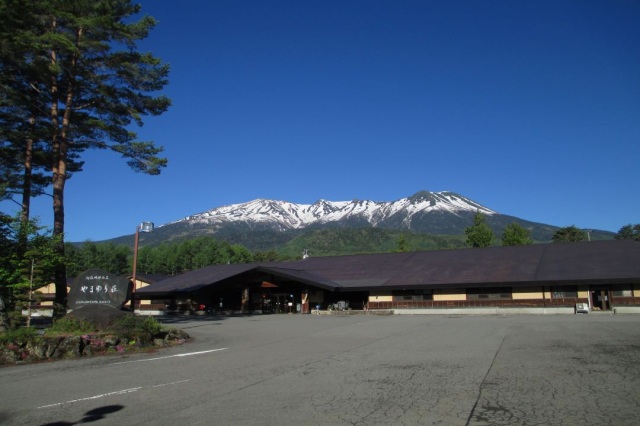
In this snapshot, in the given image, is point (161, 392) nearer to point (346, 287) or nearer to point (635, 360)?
point (635, 360)

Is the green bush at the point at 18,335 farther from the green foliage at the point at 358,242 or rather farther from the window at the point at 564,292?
the green foliage at the point at 358,242

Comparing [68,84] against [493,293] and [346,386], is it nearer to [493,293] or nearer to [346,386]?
[346,386]

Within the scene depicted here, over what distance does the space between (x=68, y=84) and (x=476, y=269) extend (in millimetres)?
23945

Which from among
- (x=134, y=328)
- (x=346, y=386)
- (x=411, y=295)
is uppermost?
(x=411, y=295)

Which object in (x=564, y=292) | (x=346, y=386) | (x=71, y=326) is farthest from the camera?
(x=564, y=292)

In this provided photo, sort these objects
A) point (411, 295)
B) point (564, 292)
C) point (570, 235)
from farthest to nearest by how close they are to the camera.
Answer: point (570, 235)
point (411, 295)
point (564, 292)

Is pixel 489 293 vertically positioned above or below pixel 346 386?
above

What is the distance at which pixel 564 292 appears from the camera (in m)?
25.2

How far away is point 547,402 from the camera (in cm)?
568

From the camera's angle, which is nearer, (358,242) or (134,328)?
(134,328)

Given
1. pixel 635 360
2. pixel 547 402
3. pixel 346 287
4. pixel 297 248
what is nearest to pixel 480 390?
pixel 547 402

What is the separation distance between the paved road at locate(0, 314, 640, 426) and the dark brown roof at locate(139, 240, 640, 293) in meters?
14.4

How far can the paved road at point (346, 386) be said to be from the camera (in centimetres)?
534

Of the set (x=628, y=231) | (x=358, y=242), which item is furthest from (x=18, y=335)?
(x=358, y=242)
